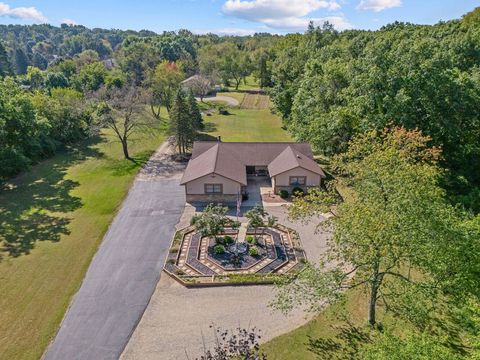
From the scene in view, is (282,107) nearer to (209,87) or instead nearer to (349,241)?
(209,87)

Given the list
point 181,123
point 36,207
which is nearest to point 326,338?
point 36,207

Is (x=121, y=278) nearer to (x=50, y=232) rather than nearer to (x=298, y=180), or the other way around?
(x=50, y=232)

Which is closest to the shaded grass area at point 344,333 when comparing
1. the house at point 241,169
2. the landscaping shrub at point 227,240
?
the landscaping shrub at point 227,240

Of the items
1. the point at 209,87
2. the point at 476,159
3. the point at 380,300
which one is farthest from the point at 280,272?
the point at 209,87

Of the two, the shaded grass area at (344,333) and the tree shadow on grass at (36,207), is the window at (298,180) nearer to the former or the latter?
the shaded grass area at (344,333)

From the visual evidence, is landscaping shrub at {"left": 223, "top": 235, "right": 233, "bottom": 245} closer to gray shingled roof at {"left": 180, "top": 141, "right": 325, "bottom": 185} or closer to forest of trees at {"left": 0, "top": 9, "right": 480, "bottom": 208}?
gray shingled roof at {"left": 180, "top": 141, "right": 325, "bottom": 185}

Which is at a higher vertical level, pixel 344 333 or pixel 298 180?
pixel 298 180
